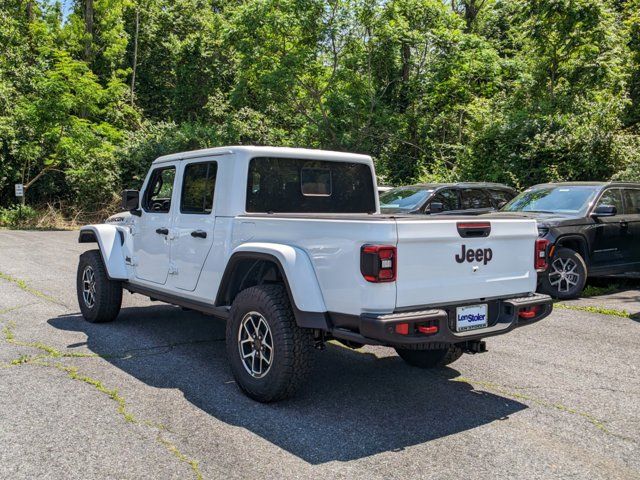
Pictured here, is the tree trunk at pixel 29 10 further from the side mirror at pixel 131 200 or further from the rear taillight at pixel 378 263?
the rear taillight at pixel 378 263

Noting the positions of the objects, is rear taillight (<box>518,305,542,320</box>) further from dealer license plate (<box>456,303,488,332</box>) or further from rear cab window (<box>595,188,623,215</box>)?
rear cab window (<box>595,188,623,215</box>)

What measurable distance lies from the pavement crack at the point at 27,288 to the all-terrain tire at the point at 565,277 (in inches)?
275

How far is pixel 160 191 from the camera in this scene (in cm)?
632

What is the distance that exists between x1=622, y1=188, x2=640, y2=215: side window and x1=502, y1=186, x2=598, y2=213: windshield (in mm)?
760

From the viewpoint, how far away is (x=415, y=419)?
423 cm

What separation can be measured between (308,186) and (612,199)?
6.49 meters

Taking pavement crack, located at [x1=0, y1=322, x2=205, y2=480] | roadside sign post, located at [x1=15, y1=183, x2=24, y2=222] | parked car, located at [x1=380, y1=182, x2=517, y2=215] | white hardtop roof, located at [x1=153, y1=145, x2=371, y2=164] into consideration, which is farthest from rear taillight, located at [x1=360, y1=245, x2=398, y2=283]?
roadside sign post, located at [x1=15, y1=183, x2=24, y2=222]

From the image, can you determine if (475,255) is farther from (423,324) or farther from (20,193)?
(20,193)

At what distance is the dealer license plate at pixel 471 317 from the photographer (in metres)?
4.17

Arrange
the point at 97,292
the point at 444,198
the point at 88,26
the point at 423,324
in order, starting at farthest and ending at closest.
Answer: the point at 88,26 → the point at 444,198 → the point at 97,292 → the point at 423,324

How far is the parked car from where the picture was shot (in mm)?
11031

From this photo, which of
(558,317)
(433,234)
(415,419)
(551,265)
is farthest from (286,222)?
(551,265)

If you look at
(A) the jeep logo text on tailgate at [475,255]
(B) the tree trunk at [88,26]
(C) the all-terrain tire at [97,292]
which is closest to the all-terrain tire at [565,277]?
(A) the jeep logo text on tailgate at [475,255]

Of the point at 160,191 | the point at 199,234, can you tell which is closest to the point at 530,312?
the point at 199,234
